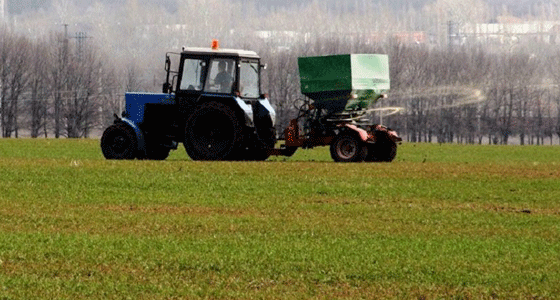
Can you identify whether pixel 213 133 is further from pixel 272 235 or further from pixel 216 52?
pixel 272 235

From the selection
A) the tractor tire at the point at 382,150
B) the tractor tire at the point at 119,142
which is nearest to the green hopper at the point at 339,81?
the tractor tire at the point at 382,150

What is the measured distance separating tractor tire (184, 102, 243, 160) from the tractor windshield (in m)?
0.89

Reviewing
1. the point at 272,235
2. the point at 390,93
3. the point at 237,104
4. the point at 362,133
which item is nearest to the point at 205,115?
the point at 237,104

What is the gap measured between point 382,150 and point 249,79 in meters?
5.42

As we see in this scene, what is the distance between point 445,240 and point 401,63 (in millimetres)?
→ 155372

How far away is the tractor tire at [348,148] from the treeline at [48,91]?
112258 millimetres

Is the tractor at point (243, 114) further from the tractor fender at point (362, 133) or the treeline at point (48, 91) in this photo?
the treeline at point (48, 91)

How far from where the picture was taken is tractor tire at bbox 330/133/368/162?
40594 millimetres

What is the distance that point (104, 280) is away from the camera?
49.3ft

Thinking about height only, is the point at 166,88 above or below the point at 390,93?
above

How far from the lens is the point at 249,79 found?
3988 cm

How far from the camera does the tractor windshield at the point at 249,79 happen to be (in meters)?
39.6

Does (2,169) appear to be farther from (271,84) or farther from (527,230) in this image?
(271,84)

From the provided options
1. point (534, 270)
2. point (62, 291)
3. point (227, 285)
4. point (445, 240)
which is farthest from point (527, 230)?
point (62, 291)
